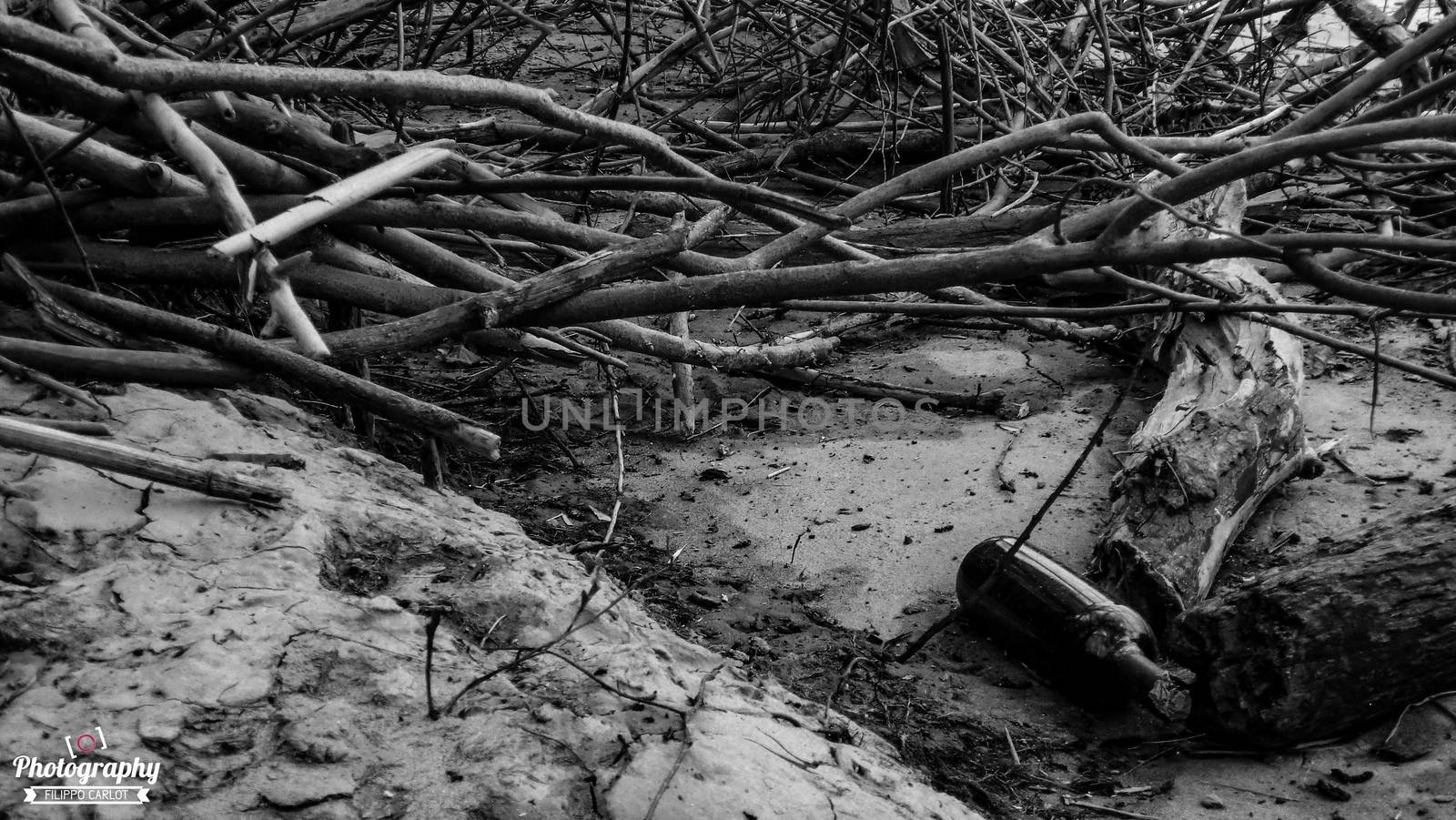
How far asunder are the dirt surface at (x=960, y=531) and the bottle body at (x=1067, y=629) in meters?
0.07

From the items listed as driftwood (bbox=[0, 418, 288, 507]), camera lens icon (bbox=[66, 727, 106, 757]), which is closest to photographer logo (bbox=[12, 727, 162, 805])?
camera lens icon (bbox=[66, 727, 106, 757])

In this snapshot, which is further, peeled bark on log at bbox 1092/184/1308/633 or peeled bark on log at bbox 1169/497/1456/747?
peeled bark on log at bbox 1092/184/1308/633

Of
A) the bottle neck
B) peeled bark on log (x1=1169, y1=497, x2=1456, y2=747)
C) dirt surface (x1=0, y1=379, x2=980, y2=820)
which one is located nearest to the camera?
dirt surface (x1=0, y1=379, x2=980, y2=820)

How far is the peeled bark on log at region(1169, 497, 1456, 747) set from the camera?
7.61 ft

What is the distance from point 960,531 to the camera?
10.9ft

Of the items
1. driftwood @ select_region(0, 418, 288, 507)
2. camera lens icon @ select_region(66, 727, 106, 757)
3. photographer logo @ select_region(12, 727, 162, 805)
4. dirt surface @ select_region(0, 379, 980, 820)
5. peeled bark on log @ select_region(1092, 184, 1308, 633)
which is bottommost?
photographer logo @ select_region(12, 727, 162, 805)

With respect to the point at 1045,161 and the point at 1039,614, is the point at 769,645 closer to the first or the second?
the point at 1039,614

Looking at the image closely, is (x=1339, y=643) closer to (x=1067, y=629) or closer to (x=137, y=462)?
(x=1067, y=629)

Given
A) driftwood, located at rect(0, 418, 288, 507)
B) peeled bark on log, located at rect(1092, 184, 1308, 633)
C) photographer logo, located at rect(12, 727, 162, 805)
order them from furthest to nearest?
peeled bark on log, located at rect(1092, 184, 1308, 633), driftwood, located at rect(0, 418, 288, 507), photographer logo, located at rect(12, 727, 162, 805)

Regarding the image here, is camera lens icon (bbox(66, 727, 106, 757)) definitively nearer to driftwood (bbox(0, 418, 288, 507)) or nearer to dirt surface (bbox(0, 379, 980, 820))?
dirt surface (bbox(0, 379, 980, 820))

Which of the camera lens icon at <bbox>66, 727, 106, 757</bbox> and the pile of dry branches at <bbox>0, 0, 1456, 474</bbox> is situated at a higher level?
the pile of dry branches at <bbox>0, 0, 1456, 474</bbox>

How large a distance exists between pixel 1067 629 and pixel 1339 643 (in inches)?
24.1

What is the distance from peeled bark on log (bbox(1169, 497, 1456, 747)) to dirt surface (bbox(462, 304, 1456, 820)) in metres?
0.09

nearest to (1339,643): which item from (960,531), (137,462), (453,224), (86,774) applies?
(960,531)
